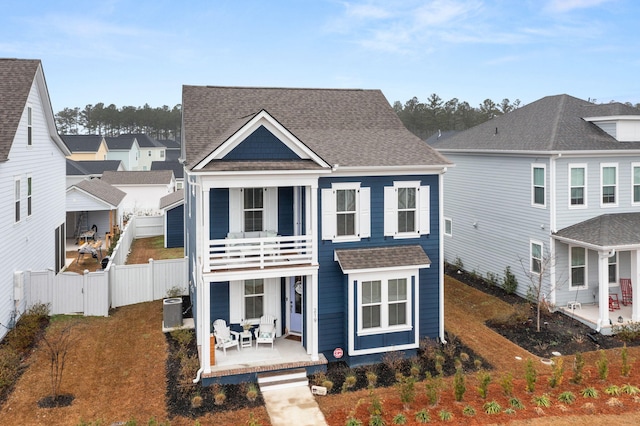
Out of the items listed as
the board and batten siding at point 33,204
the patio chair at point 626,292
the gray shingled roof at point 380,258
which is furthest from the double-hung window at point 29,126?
the patio chair at point 626,292

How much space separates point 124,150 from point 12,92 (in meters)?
61.1

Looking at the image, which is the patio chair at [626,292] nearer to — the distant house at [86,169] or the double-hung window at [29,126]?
the double-hung window at [29,126]

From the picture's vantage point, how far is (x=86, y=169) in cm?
5047

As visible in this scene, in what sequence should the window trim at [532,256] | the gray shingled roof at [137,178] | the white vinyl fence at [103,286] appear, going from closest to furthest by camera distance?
the white vinyl fence at [103,286]
the window trim at [532,256]
the gray shingled roof at [137,178]

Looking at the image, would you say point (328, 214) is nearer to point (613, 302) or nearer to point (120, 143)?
point (613, 302)

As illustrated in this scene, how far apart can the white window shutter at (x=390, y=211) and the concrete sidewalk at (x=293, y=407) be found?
215 inches

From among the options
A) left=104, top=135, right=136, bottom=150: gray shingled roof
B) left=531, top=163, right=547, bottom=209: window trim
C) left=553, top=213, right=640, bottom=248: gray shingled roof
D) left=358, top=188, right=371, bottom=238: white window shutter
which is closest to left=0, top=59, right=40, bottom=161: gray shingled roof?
left=358, top=188, right=371, bottom=238: white window shutter

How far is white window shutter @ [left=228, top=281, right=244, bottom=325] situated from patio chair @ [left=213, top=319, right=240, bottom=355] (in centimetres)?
40

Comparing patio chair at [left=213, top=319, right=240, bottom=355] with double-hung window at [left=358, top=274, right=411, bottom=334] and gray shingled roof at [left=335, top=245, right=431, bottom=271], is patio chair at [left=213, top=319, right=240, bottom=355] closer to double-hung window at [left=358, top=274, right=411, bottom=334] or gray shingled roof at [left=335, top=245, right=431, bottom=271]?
double-hung window at [left=358, top=274, right=411, bottom=334]

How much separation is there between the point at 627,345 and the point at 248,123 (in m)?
14.1

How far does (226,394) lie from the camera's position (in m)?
12.0

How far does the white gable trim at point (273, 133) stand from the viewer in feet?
42.7

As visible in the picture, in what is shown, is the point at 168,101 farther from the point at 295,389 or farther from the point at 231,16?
the point at 295,389

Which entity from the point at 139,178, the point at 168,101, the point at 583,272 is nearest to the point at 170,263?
the point at 583,272
